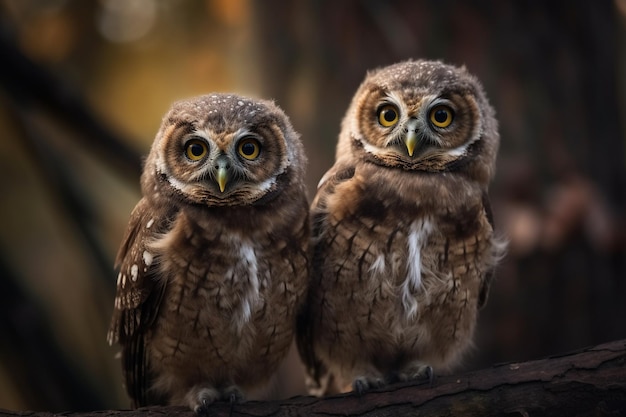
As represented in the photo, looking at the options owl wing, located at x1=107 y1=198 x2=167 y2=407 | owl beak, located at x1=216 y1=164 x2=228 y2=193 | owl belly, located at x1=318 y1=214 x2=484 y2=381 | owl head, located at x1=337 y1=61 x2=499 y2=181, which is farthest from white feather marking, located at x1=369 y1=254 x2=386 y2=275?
owl wing, located at x1=107 y1=198 x2=167 y2=407

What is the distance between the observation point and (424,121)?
116 inches

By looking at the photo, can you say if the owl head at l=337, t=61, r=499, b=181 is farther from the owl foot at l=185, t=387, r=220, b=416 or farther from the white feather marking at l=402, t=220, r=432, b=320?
the owl foot at l=185, t=387, r=220, b=416

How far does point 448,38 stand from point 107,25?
7.74ft

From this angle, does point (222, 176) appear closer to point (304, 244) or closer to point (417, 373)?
point (304, 244)

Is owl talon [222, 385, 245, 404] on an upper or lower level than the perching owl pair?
lower

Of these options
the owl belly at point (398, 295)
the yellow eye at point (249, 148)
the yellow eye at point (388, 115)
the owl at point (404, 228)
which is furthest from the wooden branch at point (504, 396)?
the yellow eye at point (388, 115)

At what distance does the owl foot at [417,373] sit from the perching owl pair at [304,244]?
2 centimetres

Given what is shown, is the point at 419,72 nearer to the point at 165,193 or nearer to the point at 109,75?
the point at 165,193

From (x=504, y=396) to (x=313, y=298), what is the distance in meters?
0.86

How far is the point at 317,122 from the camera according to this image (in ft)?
13.8

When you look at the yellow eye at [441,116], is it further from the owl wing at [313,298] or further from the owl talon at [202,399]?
the owl talon at [202,399]

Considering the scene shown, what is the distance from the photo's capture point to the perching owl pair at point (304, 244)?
2.81 m

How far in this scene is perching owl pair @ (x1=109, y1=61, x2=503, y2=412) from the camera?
2.81m

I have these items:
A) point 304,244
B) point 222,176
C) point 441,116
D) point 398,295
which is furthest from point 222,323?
point 441,116
